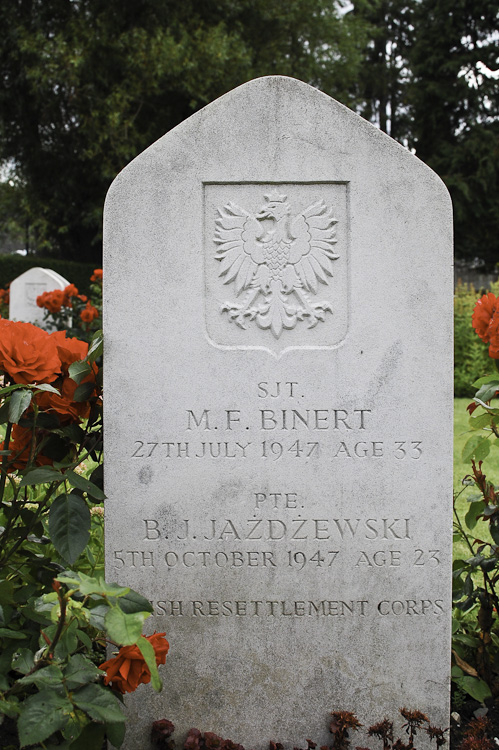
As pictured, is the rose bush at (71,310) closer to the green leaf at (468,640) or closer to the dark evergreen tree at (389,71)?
the green leaf at (468,640)

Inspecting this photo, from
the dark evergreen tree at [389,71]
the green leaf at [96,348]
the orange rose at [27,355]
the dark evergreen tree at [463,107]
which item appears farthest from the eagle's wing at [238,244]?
the dark evergreen tree at [389,71]

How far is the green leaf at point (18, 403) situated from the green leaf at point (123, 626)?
60 centimetres

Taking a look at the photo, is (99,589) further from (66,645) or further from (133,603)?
(66,645)

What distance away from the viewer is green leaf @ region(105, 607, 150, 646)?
1415mm

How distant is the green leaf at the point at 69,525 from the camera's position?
1.88 m

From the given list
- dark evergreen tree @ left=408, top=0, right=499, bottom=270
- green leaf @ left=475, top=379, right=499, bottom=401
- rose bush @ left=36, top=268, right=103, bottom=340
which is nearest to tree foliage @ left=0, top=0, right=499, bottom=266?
dark evergreen tree @ left=408, top=0, right=499, bottom=270

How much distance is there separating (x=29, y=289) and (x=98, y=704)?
9.17 metres

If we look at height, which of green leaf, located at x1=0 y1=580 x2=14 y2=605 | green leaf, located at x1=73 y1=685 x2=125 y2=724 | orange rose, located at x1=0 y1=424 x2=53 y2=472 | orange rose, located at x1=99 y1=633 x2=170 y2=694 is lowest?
green leaf, located at x1=73 y1=685 x2=125 y2=724

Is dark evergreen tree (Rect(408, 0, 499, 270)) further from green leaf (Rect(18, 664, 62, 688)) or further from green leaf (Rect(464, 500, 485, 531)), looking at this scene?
green leaf (Rect(18, 664, 62, 688))

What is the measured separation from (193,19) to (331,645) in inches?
668

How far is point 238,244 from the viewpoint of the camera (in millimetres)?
2379

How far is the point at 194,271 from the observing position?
2.36 m

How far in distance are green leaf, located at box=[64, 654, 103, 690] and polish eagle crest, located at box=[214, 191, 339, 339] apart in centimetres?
115

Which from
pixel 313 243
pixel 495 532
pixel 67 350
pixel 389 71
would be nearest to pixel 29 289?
pixel 67 350
